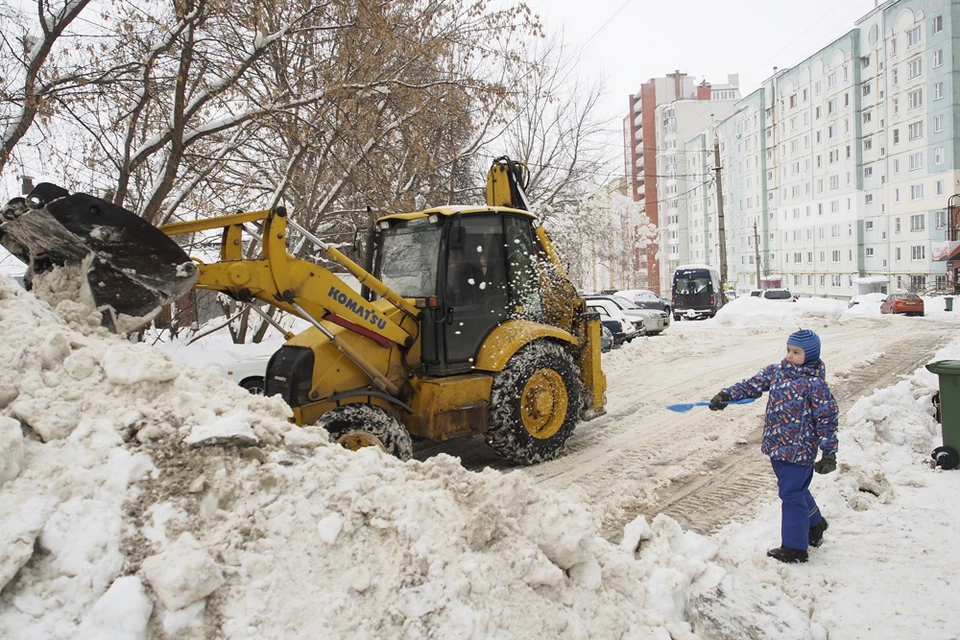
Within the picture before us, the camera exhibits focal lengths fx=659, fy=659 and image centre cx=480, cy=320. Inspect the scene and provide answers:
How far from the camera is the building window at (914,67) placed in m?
39.8

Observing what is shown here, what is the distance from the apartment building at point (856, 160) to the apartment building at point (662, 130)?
853 cm

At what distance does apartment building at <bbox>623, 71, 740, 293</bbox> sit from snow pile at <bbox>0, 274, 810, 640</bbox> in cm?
6927

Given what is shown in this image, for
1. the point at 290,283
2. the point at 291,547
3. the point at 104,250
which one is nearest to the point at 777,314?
the point at 290,283

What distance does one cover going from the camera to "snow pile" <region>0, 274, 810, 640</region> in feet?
7.84

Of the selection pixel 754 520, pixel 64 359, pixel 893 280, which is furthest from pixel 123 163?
pixel 893 280

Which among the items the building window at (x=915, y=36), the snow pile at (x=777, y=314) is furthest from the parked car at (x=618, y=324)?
the building window at (x=915, y=36)

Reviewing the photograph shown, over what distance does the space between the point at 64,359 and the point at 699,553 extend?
3462 mm

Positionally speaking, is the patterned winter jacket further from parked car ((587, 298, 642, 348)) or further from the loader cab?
parked car ((587, 298, 642, 348))

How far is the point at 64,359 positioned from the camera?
3.34 metres

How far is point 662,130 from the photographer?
76.1m

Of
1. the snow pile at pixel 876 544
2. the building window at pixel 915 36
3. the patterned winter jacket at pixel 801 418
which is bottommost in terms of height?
the snow pile at pixel 876 544

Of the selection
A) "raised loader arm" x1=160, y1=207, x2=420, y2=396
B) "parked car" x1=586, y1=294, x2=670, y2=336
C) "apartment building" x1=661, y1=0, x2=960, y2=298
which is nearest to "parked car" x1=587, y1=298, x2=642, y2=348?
"parked car" x1=586, y1=294, x2=670, y2=336

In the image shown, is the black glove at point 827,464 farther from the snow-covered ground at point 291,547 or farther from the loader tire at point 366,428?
the loader tire at point 366,428

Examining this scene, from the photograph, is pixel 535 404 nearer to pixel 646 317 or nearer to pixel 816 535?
pixel 816 535
